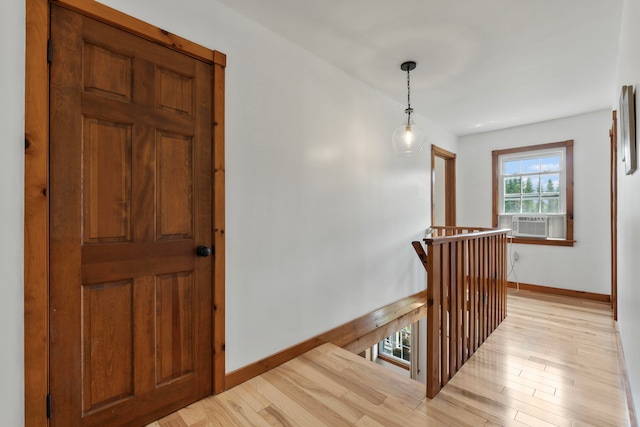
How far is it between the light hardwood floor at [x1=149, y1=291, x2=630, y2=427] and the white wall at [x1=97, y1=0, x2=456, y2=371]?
10.8 inches

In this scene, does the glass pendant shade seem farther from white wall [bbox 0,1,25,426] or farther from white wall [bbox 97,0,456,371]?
white wall [bbox 0,1,25,426]

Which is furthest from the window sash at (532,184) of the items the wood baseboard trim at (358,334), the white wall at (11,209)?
the white wall at (11,209)

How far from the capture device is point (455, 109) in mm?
3869

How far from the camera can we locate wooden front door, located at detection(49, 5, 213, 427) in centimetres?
138

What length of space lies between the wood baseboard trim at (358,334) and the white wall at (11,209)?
1014mm

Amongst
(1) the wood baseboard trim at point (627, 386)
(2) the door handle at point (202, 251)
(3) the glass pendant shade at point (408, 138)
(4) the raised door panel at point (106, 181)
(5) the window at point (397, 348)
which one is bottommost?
(5) the window at point (397, 348)

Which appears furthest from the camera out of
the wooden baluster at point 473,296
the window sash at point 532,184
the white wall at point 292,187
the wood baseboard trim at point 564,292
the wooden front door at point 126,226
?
the window sash at point 532,184

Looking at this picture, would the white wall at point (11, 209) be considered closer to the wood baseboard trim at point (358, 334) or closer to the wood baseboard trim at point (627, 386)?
the wood baseboard trim at point (358, 334)

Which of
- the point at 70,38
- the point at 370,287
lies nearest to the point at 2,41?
the point at 70,38

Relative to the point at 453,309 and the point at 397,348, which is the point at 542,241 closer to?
the point at 453,309

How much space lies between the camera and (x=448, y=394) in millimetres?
1899

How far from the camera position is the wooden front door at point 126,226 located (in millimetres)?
1379

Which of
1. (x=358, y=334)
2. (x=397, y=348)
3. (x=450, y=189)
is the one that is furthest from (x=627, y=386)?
(x=397, y=348)

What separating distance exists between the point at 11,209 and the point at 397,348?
6.80m
